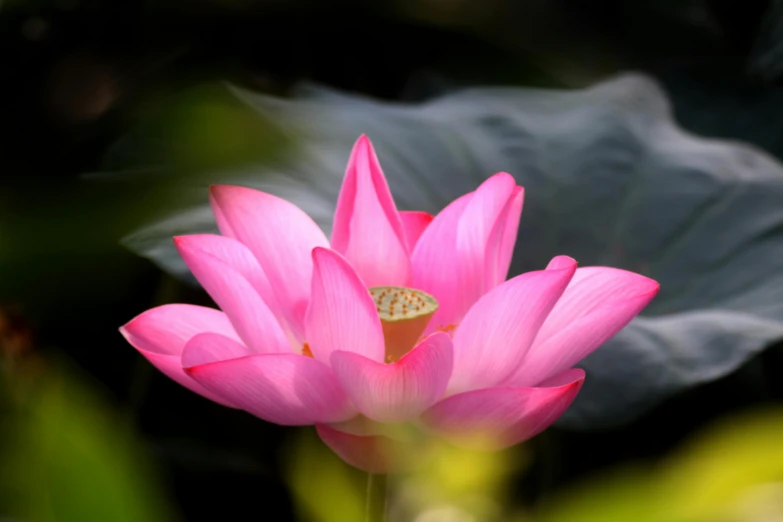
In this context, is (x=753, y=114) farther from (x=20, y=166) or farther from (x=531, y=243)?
(x=20, y=166)

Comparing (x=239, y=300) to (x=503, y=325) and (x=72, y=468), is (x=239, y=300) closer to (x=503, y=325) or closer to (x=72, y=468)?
(x=503, y=325)

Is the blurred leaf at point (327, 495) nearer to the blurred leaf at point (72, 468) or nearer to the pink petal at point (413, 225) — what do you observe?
the blurred leaf at point (72, 468)

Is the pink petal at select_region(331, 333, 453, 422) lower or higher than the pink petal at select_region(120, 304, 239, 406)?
lower

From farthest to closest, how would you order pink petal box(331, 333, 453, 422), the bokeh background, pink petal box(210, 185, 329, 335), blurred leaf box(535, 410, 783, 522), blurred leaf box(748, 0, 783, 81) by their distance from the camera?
blurred leaf box(748, 0, 783, 81), the bokeh background, pink petal box(210, 185, 329, 335), pink petal box(331, 333, 453, 422), blurred leaf box(535, 410, 783, 522)

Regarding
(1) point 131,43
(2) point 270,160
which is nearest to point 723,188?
(2) point 270,160

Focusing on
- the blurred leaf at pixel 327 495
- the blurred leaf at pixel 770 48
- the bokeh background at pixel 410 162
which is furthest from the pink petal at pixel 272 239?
the blurred leaf at pixel 770 48

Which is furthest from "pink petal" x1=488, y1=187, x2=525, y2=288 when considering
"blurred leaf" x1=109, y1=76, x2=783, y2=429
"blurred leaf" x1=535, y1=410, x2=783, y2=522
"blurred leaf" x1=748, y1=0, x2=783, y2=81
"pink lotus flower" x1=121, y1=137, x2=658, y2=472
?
"blurred leaf" x1=748, y1=0, x2=783, y2=81

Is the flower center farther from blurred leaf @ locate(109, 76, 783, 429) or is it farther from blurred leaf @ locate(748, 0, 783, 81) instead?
blurred leaf @ locate(748, 0, 783, 81)

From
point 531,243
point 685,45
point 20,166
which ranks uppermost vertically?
point 685,45
